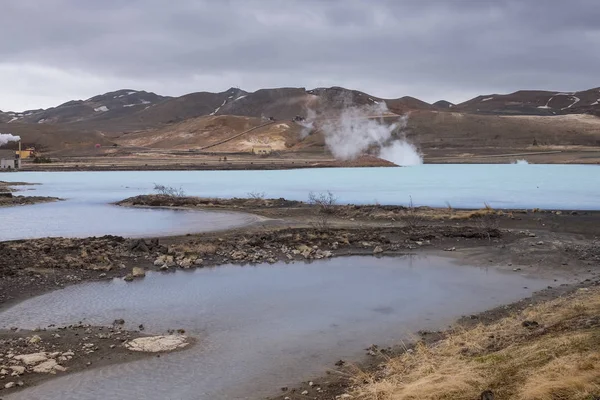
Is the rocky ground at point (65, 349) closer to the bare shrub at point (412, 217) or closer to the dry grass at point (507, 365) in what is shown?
the dry grass at point (507, 365)

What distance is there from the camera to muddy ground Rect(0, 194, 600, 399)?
1477cm

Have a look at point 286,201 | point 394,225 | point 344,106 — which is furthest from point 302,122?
point 394,225

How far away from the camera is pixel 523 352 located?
754 cm

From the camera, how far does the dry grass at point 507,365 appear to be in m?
6.05

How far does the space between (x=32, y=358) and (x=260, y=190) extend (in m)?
35.3

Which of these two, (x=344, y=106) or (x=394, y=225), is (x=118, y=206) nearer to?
(x=394, y=225)

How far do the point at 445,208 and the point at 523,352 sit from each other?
22988 millimetres

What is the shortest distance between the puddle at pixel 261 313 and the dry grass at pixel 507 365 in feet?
4.53

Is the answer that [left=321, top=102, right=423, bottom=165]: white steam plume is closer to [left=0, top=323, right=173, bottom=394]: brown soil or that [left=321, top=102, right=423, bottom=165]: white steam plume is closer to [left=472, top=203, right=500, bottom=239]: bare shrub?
[left=472, top=203, right=500, bottom=239]: bare shrub

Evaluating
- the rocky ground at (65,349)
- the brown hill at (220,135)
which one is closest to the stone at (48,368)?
the rocky ground at (65,349)

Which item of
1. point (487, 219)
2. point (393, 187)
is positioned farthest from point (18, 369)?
point (393, 187)

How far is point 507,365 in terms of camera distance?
7.03m

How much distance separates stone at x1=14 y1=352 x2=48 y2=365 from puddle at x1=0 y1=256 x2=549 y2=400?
28.1 inches

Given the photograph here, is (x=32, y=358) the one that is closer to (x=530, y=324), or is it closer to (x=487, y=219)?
(x=530, y=324)
